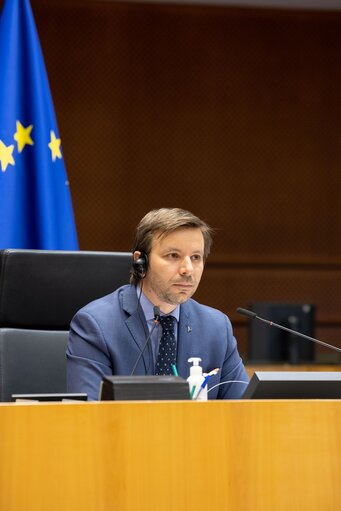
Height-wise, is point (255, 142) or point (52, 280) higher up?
point (255, 142)

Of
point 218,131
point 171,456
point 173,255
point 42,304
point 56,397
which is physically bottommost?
point 171,456

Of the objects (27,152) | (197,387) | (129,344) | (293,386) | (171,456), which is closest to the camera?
(171,456)

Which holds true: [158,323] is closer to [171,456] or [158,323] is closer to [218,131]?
[171,456]

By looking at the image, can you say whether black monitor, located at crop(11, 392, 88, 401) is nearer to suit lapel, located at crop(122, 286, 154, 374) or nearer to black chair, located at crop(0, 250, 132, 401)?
suit lapel, located at crop(122, 286, 154, 374)

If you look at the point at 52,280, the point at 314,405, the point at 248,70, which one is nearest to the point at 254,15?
the point at 248,70

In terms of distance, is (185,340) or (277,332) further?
(277,332)

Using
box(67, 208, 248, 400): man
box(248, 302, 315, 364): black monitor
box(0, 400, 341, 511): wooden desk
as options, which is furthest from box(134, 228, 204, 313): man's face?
box(248, 302, 315, 364): black monitor

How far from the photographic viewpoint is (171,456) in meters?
1.52

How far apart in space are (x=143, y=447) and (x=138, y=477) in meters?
0.05

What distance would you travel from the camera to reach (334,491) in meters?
1.58

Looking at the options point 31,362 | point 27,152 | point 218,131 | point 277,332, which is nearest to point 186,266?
point 31,362

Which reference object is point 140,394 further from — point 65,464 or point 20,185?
point 20,185

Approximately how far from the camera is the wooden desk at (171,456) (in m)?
1.46

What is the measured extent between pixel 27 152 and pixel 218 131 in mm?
3398
